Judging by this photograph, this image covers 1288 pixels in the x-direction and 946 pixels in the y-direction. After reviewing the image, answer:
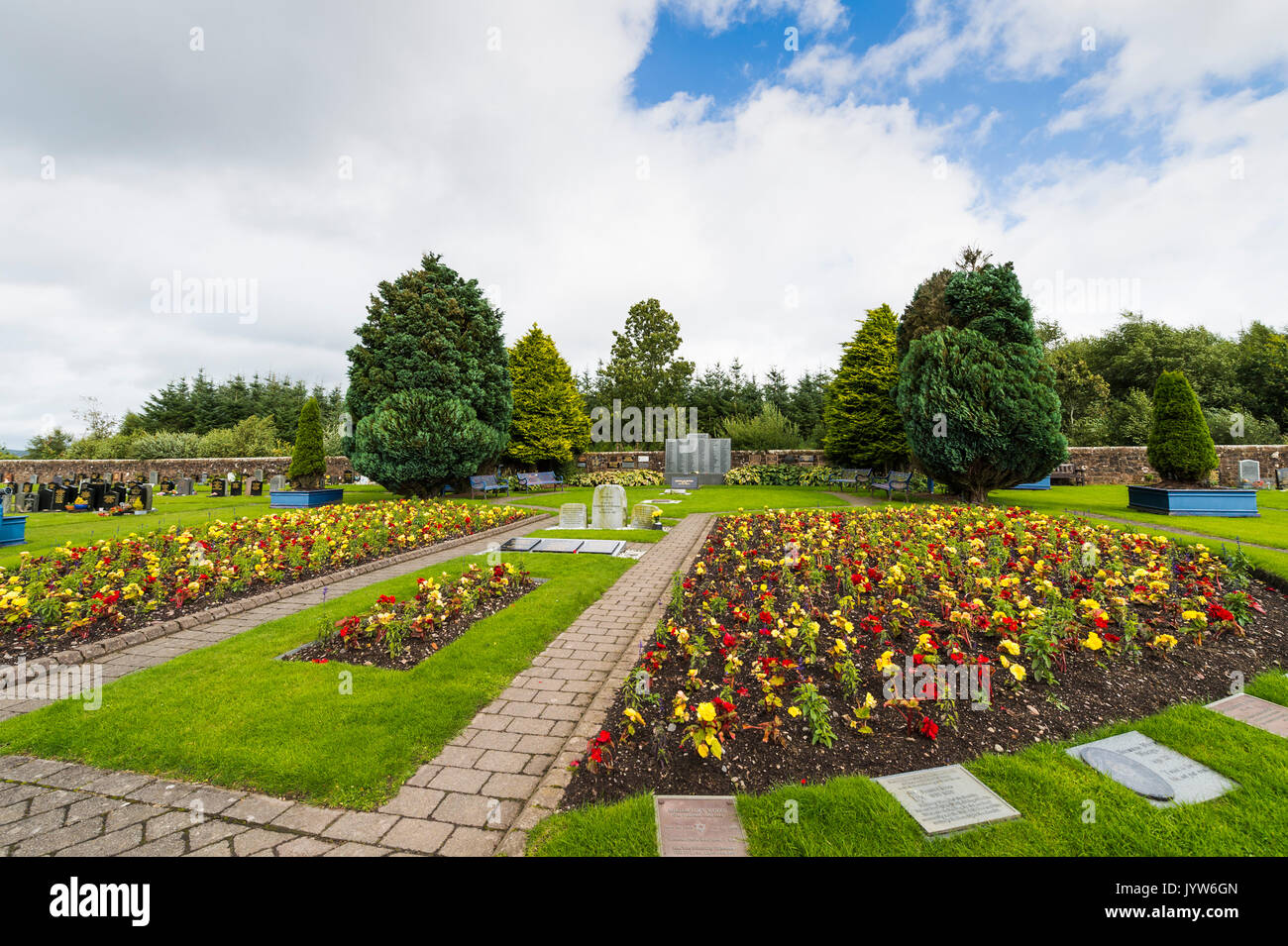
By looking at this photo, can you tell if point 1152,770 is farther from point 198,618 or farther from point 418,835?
point 198,618

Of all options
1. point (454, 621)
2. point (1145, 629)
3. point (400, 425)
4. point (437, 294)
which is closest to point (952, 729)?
point (1145, 629)

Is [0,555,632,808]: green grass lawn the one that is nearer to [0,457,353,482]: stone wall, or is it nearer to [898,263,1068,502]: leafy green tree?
[898,263,1068,502]: leafy green tree

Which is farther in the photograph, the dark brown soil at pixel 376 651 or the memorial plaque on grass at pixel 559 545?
the memorial plaque on grass at pixel 559 545

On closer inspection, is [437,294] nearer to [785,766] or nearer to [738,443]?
[738,443]

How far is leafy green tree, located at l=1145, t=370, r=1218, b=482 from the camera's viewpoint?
1233 centimetres

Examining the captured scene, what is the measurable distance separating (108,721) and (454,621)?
8.71ft

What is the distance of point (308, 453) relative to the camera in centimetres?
1736

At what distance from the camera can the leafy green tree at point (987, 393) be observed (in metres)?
12.9

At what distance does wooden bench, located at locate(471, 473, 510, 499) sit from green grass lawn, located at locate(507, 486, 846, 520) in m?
0.58

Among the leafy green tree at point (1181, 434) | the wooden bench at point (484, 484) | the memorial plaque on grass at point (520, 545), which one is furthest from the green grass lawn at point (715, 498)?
the leafy green tree at point (1181, 434)

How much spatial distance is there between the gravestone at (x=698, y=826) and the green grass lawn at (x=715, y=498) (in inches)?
437

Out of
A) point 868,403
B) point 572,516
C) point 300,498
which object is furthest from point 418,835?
point 868,403

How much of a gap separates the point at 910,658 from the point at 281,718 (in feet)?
15.1

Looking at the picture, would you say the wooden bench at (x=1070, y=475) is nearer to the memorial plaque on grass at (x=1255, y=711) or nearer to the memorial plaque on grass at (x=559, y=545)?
the memorial plaque on grass at (x=559, y=545)
